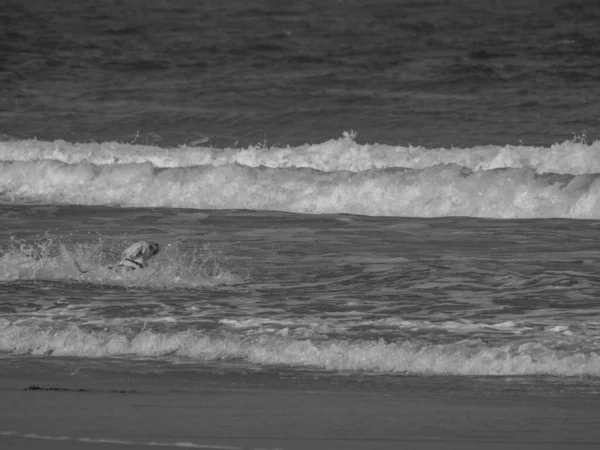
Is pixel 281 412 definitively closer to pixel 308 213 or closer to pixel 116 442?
pixel 116 442

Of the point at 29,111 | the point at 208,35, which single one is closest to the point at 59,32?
the point at 208,35

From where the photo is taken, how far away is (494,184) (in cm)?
1594

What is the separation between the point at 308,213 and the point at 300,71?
1307cm

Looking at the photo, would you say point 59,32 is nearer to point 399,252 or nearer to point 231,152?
point 231,152

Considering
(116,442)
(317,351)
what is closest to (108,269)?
(317,351)

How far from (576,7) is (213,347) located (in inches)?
1160

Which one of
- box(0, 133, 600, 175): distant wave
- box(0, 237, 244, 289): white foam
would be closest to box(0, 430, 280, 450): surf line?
box(0, 237, 244, 289): white foam

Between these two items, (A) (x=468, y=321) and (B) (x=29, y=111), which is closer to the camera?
(A) (x=468, y=321)

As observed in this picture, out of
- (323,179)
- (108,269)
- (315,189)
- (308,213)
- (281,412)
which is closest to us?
(281,412)

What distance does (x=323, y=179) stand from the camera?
17.2m

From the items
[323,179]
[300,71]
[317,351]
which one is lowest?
[323,179]

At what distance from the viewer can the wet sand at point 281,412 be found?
5707 millimetres

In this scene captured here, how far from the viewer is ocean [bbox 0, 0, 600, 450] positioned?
6.88m

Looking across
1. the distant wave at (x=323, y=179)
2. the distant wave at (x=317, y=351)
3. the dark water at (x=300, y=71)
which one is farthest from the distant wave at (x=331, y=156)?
the distant wave at (x=317, y=351)
